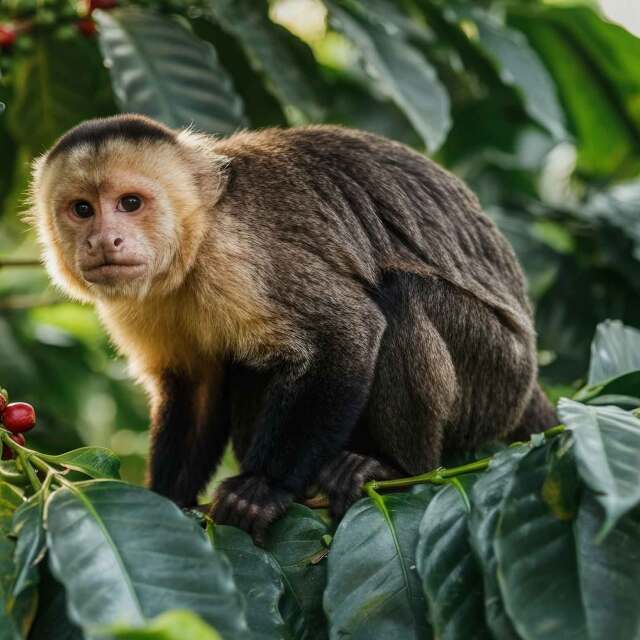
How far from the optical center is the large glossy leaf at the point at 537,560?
2.31 meters

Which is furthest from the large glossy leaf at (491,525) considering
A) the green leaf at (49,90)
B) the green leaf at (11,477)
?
the green leaf at (49,90)

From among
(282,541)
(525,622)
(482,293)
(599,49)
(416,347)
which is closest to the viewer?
(525,622)

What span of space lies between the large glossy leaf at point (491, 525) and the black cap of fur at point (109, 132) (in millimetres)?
2091

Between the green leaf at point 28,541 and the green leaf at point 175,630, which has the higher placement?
the green leaf at point 175,630

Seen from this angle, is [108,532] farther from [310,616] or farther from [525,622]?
[525,622]

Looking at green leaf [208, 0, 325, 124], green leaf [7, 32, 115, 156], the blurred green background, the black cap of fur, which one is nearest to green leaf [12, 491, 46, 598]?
the black cap of fur

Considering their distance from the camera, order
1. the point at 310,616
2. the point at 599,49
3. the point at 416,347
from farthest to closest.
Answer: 1. the point at 599,49
2. the point at 416,347
3. the point at 310,616

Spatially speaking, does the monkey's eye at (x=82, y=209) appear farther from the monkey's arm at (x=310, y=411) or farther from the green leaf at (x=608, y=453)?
the green leaf at (x=608, y=453)

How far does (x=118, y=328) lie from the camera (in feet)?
14.5

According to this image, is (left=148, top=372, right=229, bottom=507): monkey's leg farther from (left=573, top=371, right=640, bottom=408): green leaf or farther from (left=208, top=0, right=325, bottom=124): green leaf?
(left=573, top=371, right=640, bottom=408): green leaf

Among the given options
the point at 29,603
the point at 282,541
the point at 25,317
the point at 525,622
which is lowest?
the point at 25,317

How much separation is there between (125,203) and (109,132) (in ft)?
0.96

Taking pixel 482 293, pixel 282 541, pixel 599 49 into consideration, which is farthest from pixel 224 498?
pixel 599 49

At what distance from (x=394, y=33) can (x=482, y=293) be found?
1412 millimetres
